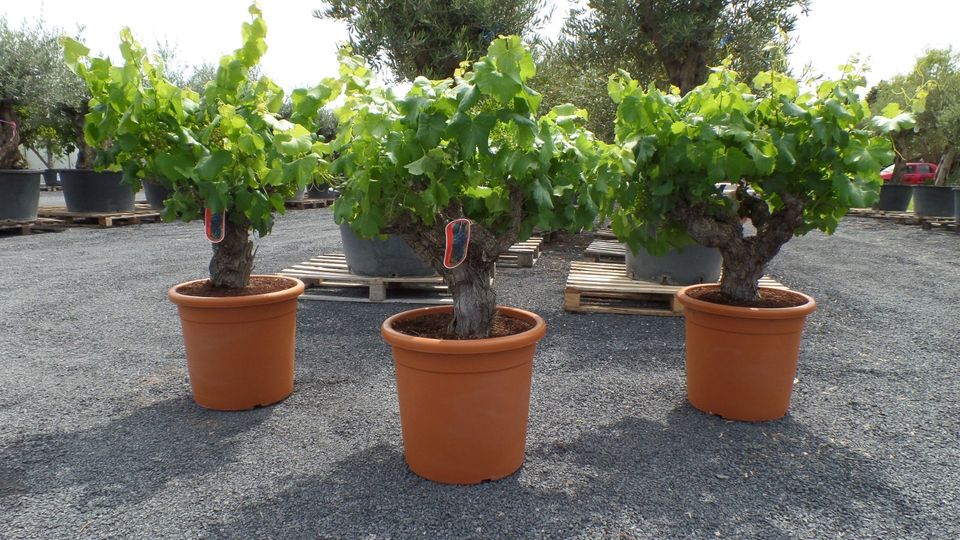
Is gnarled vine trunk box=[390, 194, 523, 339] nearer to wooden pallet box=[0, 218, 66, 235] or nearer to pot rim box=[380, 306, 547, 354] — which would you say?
pot rim box=[380, 306, 547, 354]

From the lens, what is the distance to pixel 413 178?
6.56 ft

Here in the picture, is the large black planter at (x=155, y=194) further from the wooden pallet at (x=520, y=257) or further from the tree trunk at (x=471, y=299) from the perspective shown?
the tree trunk at (x=471, y=299)

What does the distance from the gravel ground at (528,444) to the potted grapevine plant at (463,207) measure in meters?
0.21

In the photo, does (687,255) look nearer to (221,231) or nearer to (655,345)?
(655,345)

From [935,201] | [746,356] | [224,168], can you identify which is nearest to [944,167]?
[935,201]

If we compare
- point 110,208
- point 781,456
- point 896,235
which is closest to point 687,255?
point 781,456

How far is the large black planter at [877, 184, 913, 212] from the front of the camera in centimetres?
1241

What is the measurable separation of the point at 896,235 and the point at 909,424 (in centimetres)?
854

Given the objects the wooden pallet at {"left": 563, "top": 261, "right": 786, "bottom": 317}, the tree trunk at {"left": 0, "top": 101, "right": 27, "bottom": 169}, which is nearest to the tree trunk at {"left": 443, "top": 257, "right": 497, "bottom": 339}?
the wooden pallet at {"left": 563, "top": 261, "right": 786, "bottom": 317}

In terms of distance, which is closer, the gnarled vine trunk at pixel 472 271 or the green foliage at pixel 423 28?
the gnarled vine trunk at pixel 472 271

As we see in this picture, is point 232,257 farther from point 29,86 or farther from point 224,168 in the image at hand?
point 29,86

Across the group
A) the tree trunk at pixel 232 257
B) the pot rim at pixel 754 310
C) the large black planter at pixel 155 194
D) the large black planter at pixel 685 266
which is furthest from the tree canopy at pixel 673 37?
the large black planter at pixel 155 194

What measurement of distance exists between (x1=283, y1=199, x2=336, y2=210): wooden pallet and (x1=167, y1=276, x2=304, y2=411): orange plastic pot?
11.2 meters

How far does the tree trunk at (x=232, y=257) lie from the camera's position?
9.05 ft
